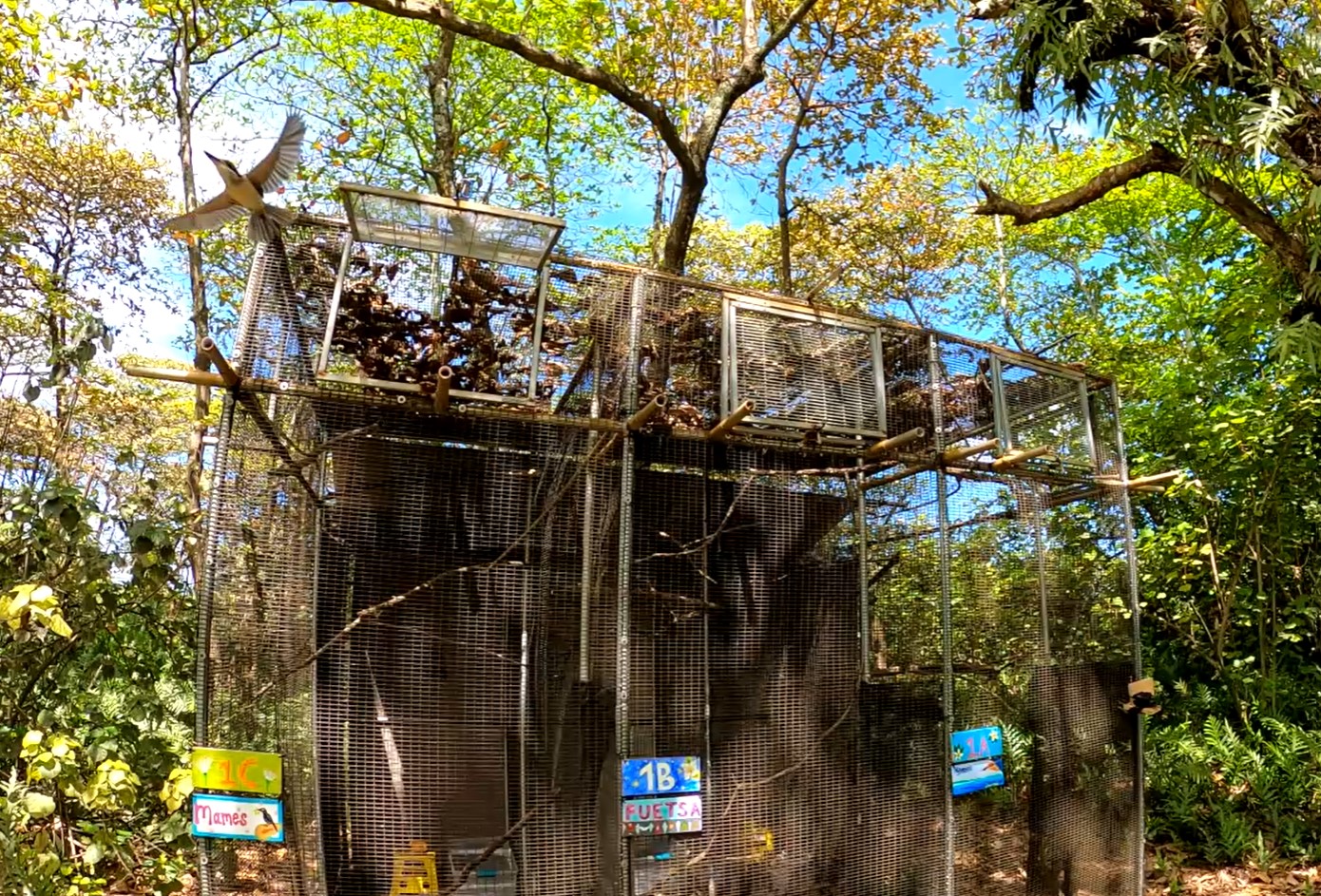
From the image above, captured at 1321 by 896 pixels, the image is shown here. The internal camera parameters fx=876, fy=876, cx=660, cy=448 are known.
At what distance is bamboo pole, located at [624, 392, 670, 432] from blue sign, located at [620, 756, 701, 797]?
1467 millimetres

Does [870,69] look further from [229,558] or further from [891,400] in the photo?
[229,558]

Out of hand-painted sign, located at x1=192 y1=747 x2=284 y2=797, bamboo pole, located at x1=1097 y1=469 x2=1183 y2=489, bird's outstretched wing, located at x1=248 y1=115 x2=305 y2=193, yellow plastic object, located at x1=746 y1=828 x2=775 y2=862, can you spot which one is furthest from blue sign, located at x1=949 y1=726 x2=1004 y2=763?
bird's outstretched wing, located at x1=248 y1=115 x2=305 y2=193

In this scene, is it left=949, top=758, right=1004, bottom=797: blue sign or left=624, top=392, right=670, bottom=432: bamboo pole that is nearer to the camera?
left=624, top=392, right=670, bottom=432: bamboo pole

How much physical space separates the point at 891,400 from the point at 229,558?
349cm

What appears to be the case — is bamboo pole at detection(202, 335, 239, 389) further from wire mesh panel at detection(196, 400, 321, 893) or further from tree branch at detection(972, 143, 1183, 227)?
tree branch at detection(972, 143, 1183, 227)

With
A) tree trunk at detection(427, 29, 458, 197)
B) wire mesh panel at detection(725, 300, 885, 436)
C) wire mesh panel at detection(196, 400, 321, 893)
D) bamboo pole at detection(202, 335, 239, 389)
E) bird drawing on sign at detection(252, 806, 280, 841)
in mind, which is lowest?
bird drawing on sign at detection(252, 806, 280, 841)

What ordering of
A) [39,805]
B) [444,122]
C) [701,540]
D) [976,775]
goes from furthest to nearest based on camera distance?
[444,122] → [976,775] → [701,540] → [39,805]

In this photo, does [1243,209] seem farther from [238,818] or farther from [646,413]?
[238,818]

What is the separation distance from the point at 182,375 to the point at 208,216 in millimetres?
732

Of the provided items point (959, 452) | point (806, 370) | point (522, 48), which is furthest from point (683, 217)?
point (959, 452)

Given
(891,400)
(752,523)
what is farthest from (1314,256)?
(752,523)

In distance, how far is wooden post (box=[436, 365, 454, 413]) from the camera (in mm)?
3541

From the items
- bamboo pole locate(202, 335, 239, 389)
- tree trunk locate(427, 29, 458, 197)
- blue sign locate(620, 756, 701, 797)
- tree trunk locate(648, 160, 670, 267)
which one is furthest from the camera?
tree trunk locate(648, 160, 670, 267)

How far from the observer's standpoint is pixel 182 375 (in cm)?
350
